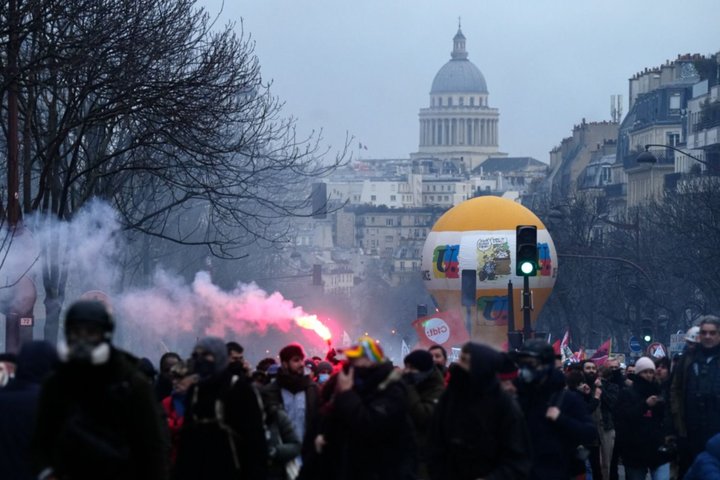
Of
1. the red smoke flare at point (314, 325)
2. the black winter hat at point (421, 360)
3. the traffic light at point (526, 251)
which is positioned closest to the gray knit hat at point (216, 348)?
the black winter hat at point (421, 360)

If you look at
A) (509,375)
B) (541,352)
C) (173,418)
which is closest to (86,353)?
(541,352)

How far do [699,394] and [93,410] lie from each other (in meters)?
8.01

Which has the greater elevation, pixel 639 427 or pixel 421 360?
pixel 421 360

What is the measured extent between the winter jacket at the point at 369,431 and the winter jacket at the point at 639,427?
7.40 m

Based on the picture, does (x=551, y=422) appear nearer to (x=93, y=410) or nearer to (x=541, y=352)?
(x=541, y=352)

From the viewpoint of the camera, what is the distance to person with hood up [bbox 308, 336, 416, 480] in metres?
11.5

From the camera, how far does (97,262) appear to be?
3406cm

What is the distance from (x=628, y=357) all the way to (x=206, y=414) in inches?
1963

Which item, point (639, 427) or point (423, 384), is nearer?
point (423, 384)

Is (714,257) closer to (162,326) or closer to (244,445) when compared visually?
(162,326)

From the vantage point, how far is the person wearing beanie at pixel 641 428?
18.9 meters

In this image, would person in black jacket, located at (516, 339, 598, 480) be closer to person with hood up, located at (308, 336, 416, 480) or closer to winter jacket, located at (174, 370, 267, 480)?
person with hood up, located at (308, 336, 416, 480)

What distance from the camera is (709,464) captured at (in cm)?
1257

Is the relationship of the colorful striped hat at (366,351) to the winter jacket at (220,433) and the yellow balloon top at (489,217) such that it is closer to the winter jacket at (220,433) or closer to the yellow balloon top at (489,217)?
the winter jacket at (220,433)
